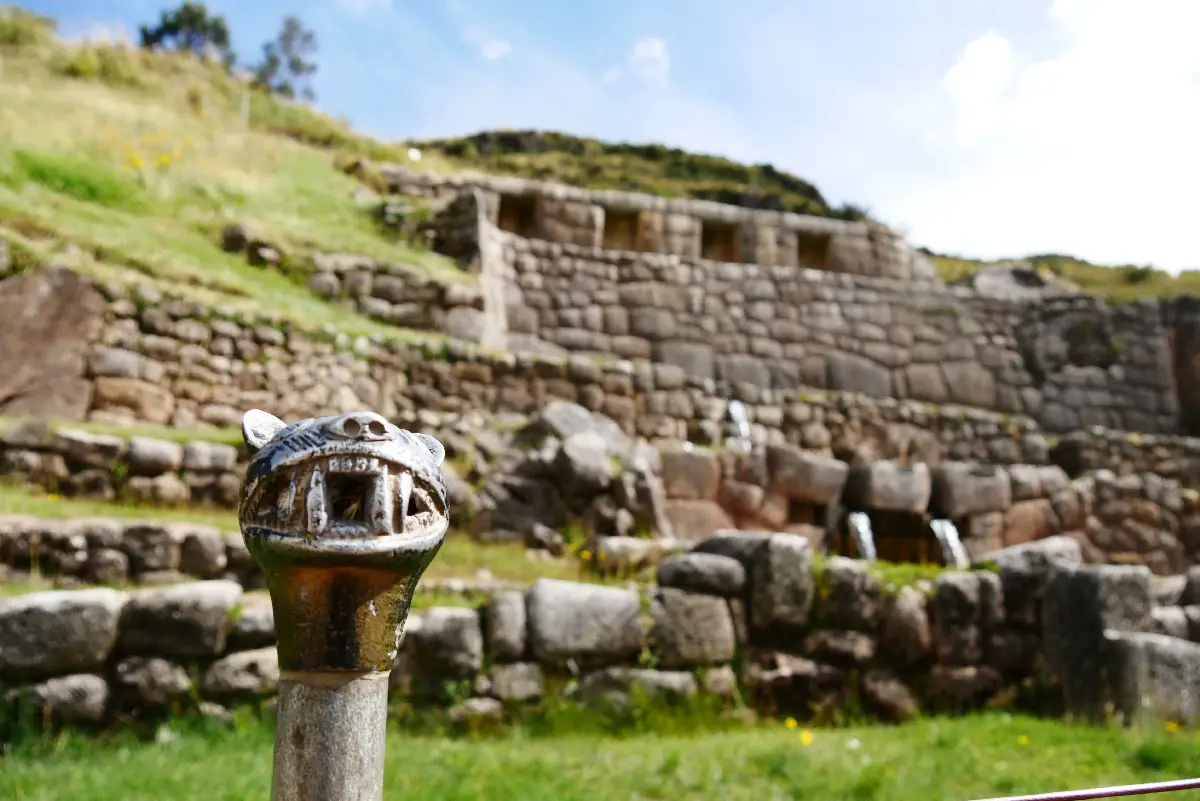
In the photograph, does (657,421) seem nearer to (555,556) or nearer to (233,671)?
(555,556)

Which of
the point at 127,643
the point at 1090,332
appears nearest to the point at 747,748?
the point at 127,643

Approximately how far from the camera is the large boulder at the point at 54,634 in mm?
4438

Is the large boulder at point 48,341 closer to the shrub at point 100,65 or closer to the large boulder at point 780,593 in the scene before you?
the large boulder at point 780,593

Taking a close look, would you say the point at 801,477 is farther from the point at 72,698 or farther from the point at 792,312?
the point at 72,698

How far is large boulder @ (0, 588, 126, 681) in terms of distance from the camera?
14.6ft

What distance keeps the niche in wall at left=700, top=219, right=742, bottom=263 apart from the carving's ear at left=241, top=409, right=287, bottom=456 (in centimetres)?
1304

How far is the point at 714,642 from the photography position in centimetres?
564

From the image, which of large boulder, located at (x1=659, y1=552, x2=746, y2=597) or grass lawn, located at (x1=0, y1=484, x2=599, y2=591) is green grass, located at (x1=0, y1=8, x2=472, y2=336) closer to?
grass lawn, located at (x1=0, y1=484, x2=599, y2=591)

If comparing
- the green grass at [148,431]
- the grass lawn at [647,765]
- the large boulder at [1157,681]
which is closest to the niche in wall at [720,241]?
the green grass at [148,431]

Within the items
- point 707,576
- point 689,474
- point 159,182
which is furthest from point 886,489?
point 159,182

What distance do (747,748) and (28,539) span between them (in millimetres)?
4374

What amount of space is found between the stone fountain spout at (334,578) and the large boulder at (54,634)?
2.62 meters

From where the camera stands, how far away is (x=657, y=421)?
11.1m

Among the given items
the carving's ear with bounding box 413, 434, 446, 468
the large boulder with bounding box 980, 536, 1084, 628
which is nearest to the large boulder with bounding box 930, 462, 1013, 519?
the large boulder with bounding box 980, 536, 1084, 628
